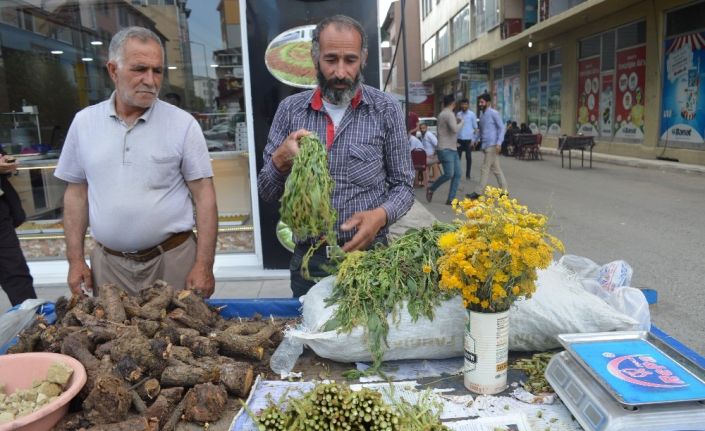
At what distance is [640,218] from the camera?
8.00m

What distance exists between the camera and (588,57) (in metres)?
18.1

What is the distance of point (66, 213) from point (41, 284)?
11.7 ft

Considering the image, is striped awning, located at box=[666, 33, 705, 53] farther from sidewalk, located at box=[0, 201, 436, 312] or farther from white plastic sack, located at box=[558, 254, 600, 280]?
white plastic sack, located at box=[558, 254, 600, 280]

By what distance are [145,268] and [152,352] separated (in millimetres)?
1041

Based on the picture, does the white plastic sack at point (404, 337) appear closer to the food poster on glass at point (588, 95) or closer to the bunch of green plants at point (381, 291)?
the bunch of green plants at point (381, 291)

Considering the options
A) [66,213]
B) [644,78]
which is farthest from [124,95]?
[644,78]

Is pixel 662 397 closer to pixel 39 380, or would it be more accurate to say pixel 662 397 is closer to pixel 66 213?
pixel 39 380

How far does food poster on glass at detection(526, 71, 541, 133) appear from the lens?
22.4m

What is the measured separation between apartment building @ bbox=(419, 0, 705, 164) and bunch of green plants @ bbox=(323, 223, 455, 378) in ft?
44.9

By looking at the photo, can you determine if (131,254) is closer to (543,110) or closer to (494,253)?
(494,253)

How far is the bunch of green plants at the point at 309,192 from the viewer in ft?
5.94

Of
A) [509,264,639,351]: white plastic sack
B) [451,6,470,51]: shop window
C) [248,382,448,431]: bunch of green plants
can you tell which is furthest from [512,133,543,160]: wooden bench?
[248,382,448,431]: bunch of green plants

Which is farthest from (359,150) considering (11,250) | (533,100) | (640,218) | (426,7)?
(426,7)

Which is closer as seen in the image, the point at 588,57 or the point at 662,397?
the point at 662,397
